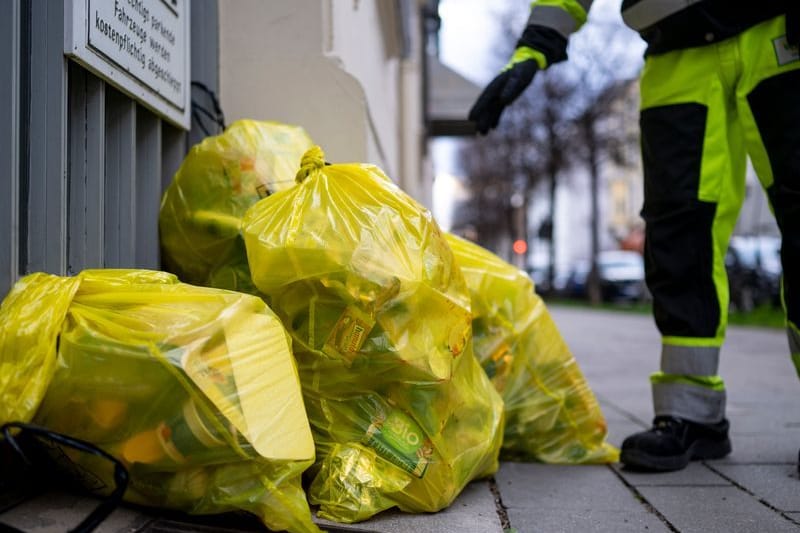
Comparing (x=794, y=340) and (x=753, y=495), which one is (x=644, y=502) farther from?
(x=794, y=340)

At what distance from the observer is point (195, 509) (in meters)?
1.57

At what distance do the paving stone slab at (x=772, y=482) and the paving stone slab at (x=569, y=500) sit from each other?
0.33 meters

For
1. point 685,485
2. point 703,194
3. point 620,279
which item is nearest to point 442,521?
point 685,485

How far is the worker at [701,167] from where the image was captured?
94.3 inches

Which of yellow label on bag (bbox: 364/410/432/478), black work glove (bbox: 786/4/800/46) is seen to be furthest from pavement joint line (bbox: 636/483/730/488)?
black work glove (bbox: 786/4/800/46)

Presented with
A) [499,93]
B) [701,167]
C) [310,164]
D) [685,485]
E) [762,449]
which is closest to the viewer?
[310,164]

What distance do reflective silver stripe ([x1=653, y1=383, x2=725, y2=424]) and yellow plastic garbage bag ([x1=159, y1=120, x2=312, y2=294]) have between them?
132cm

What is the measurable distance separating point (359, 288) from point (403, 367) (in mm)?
200

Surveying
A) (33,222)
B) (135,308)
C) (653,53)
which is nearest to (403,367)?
(135,308)

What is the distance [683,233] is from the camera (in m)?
2.55

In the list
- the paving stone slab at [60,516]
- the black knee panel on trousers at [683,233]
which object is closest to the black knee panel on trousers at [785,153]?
the black knee panel on trousers at [683,233]

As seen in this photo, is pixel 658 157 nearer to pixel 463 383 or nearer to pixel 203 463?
pixel 463 383

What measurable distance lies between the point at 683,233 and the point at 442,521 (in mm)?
1234

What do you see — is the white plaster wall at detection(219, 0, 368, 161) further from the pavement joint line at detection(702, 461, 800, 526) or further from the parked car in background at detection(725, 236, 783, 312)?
the parked car in background at detection(725, 236, 783, 312)
